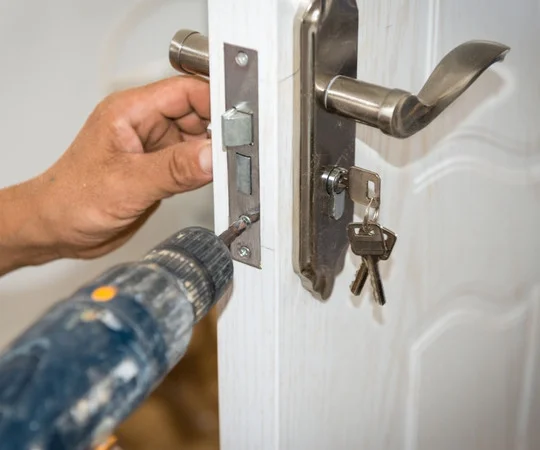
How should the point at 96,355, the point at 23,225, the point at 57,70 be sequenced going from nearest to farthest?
the point at 96,355
the point at 23,225
the point at 57,70

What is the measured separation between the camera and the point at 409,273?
0.59m

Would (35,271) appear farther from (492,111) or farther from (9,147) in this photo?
(492,111)

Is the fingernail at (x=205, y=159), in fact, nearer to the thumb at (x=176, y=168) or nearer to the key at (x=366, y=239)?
the thumb at (x=176, y=168)

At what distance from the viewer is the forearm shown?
29.1 inches

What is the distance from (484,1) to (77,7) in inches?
23.0

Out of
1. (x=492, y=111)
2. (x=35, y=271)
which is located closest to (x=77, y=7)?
(x=35, y=271)

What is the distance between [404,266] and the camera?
0.58m

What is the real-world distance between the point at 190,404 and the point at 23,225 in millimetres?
546

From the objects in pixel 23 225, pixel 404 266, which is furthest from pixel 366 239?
pixel 23 225

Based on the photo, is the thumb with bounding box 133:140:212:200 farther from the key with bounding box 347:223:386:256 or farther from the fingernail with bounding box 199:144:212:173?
the key with bounding box 347:223:386:256

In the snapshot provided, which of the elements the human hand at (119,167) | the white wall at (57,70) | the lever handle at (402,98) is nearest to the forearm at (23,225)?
the human hand at (119,167)

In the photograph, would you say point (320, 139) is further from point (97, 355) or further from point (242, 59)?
point (97, 355)

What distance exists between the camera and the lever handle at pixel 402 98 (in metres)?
0.42

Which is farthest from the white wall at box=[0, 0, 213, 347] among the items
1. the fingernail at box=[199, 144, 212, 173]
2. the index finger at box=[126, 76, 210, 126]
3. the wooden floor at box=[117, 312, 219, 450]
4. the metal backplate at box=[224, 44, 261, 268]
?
the metal backplate at box=[224, 44, 261, 268]
